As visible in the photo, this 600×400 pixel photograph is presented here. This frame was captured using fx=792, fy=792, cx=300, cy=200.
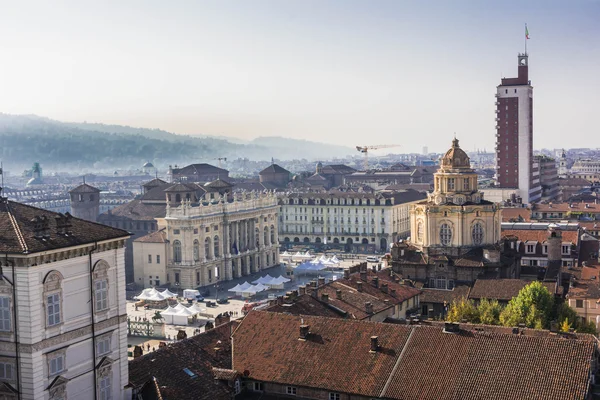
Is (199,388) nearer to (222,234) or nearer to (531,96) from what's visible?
(222,234)

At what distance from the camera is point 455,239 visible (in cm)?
9150

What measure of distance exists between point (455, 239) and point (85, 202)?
90651 millimetres

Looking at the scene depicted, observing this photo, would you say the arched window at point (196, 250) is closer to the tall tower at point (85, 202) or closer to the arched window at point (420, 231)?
the arched window at point (420, 231)

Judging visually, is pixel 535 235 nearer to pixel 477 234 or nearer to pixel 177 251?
pixel 477 234

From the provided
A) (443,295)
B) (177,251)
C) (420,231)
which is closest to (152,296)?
(177,251)

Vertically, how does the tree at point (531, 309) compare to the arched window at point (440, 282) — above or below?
above

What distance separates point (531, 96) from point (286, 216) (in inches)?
2447

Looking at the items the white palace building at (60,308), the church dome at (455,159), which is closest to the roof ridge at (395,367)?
the white palace building at (60,308)

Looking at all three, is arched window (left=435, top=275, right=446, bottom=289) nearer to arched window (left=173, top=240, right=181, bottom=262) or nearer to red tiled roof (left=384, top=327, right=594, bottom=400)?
red tiled roof (left=384, top=327, right=594, bottom=400)

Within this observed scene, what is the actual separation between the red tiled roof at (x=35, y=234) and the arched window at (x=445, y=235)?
189ft

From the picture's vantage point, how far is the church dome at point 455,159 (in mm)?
94062

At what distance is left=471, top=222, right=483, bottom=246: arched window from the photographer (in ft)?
300

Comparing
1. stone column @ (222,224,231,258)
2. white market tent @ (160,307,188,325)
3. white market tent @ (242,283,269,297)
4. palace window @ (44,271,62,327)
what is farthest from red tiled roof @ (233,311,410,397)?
stone column @ (222,224,231,258)

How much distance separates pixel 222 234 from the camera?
416 feet
